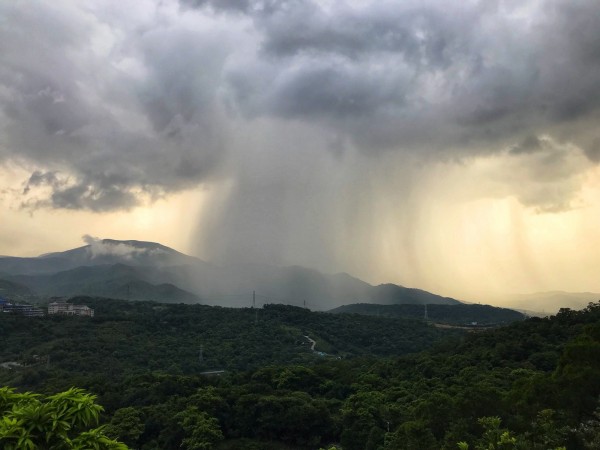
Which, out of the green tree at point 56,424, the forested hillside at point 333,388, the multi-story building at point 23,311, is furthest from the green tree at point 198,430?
the multi-story building at point 23,311

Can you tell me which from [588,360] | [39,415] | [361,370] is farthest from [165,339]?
[39,415]

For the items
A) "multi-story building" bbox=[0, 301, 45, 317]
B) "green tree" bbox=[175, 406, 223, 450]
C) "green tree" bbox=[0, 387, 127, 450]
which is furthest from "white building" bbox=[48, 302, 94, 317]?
"green tree" bbox=[0, 387, 127, 450]

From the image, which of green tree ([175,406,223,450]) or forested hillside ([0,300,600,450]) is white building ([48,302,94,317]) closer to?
forested hillside ([0,300,600,450])

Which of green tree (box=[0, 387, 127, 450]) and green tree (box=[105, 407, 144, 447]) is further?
green tree (box=[105, 407, 144, 447])

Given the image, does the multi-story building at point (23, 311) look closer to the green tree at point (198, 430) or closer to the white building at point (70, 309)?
the white building at point (70, 309)

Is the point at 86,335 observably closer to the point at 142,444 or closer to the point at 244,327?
the point at 244,327

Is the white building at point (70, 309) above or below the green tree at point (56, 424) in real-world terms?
below

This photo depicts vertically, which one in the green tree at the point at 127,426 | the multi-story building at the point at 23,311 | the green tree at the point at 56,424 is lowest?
the green tree at the point at 127,426

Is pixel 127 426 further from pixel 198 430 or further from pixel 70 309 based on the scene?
pixel 70 309

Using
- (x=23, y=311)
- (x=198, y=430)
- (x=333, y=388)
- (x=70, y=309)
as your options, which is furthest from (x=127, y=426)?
(x=70, y=309)
